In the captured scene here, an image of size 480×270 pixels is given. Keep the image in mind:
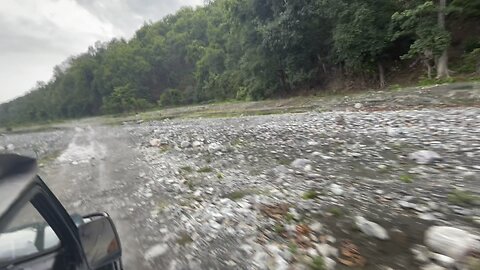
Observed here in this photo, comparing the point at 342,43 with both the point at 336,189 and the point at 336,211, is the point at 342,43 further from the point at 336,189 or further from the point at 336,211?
the point at 336,211

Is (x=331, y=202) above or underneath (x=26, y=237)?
underneath

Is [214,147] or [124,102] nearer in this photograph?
[214,147]

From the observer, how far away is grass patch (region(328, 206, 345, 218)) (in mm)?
3916

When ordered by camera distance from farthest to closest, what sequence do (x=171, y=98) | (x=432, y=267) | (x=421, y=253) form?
(x=171, y=98)
(x=421, y=253)
(x=432, y=267)

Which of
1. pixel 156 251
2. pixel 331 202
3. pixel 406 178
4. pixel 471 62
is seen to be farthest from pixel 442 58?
pixel 156 251

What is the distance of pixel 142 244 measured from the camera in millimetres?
4020

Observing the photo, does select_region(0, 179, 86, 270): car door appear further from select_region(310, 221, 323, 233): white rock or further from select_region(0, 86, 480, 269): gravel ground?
select_region(310, 221, 323, 233): white rock

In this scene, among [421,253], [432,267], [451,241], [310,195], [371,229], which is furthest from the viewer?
[310,195]

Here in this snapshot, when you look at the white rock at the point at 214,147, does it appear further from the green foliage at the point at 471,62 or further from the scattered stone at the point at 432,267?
the green foliage at the point at 471,62

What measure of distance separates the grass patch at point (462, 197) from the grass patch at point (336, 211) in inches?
53.2

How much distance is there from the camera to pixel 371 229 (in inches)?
135

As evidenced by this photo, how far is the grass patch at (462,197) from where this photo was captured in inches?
149

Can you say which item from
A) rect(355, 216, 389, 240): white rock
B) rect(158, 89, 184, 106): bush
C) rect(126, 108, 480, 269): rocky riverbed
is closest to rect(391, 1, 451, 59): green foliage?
rect(126, 108, 480, 269): rocky riverbed

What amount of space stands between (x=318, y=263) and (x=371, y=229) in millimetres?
841
